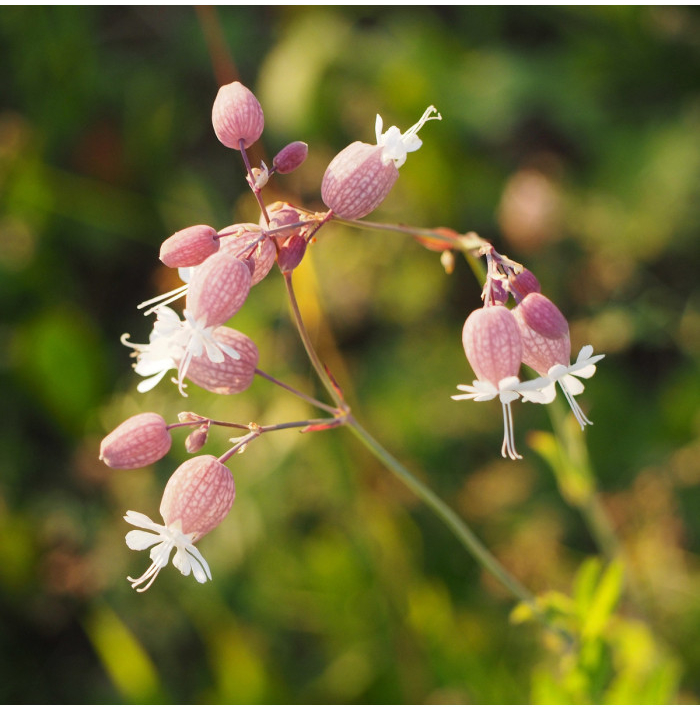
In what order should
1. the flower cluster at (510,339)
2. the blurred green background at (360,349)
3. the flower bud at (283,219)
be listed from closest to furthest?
the flower cluster at (510,339)
the flower bud at (283,219)
the blurred green background at (360,349)

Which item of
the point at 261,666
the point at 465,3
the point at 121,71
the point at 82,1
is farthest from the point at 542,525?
the point at 82,1

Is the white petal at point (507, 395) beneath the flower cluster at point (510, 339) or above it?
beneath

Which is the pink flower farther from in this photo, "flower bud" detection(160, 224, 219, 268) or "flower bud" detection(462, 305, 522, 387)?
"flower bud" detection(160, 224, 219, 268)

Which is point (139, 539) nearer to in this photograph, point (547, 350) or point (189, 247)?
point (189, 247)

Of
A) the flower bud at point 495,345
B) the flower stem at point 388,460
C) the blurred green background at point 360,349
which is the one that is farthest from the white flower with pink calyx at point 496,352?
the blurred green background at point 360,349

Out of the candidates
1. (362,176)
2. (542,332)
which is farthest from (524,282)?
(362,176)

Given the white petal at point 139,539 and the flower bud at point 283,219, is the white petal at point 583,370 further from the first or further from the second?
the white petal at point 139,539

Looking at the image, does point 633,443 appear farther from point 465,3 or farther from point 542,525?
point 465,3

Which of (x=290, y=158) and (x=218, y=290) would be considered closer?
(x=218, y=290)
